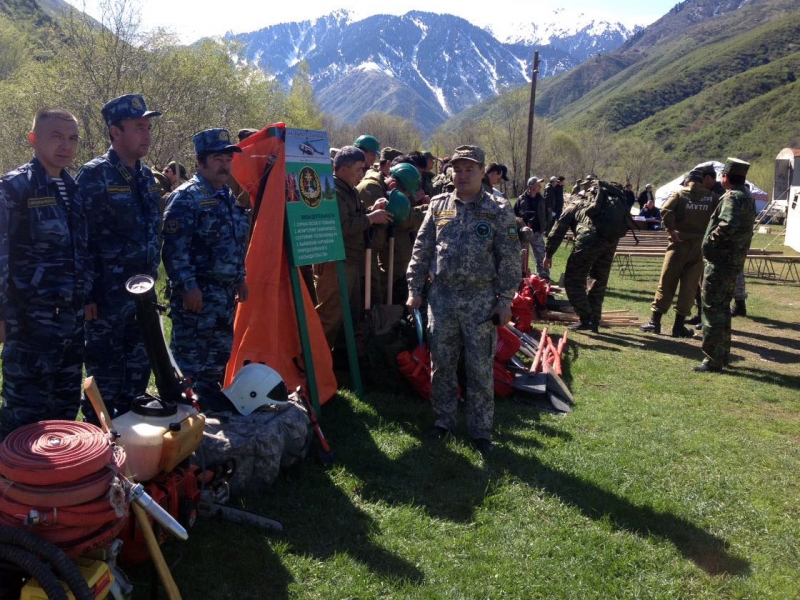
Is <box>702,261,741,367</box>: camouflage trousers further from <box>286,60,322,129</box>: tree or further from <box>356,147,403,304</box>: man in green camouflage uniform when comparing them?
<box>286,60,322,129</box>: tree

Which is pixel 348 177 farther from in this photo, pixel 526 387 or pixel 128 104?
pixel 526 387

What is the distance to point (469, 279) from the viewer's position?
15.0ft

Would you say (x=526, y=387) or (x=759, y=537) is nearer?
(x=759, y=537)

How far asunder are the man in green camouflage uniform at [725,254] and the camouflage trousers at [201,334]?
5692 mm

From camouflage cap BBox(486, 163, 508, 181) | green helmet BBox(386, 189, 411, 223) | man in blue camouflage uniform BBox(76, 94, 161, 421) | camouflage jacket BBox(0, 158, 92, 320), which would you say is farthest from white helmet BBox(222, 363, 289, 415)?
camouflage cap BBox(486, 163, 508, 181)

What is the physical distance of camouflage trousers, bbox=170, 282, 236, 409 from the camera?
→ 14.1 ft

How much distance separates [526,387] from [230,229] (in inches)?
128

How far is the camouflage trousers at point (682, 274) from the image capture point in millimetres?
9164

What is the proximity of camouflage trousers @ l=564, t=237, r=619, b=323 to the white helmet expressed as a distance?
6.00 metres

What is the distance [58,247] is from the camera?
3385mm

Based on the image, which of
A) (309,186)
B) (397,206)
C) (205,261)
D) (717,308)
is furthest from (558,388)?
(205,261)

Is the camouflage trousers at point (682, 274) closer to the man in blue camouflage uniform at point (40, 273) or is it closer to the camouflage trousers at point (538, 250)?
the camouflage trousers at point (538, 250)

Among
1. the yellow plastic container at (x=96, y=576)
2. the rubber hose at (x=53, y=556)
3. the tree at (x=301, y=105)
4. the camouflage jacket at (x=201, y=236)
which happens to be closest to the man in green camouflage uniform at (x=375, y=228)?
the camouflage jacket at (x=201, y=236)

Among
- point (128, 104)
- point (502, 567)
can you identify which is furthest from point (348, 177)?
point (502, 567)
